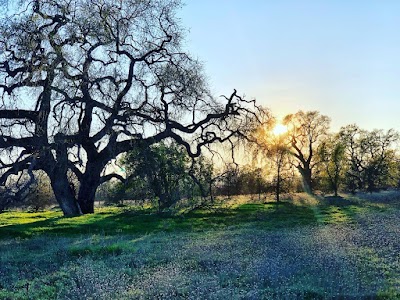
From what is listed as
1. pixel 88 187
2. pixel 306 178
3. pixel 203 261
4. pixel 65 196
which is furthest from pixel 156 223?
pixel 306 178

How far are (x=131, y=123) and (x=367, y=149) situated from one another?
45703 millimetres

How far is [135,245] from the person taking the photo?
16.6 metres

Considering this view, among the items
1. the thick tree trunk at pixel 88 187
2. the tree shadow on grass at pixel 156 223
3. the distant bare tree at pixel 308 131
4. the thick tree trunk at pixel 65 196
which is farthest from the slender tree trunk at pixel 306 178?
the thick tree trunk at pixel 65 196

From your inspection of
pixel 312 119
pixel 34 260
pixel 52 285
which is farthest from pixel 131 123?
pixel 312 119

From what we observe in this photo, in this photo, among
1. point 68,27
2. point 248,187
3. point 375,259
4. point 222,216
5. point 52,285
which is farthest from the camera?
point 248,187

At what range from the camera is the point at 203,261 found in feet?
42.5

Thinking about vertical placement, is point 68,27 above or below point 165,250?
above

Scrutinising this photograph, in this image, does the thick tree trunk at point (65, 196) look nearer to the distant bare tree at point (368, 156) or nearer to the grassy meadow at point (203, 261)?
the grassy meadow at point (203, 261)

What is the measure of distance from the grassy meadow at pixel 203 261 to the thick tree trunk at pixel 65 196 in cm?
808

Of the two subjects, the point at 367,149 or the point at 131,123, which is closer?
the point at 131,123

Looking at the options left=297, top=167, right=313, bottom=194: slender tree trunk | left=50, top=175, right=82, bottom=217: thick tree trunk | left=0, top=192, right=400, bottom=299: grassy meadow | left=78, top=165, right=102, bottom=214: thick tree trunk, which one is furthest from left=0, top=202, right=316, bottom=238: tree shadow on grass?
left=297, top=167, right=313, bottom=194: slender tree trunk

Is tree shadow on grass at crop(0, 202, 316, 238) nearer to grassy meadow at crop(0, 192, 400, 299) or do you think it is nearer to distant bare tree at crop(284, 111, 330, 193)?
grassy meadow at crop(0, 192, 400, 299)

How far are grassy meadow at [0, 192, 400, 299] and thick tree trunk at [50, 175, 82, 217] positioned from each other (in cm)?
808

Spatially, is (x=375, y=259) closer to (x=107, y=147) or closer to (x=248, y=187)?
(x=107, y=147)
